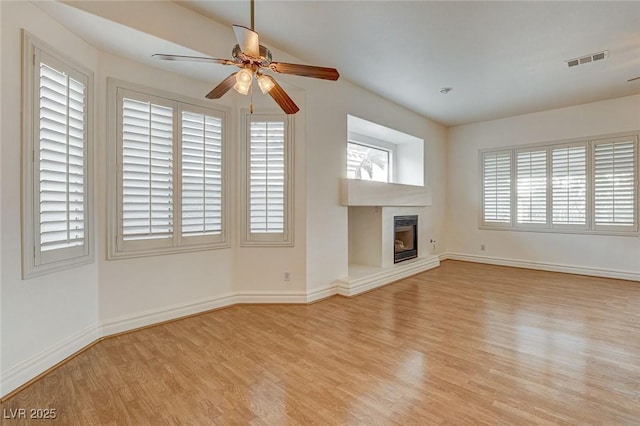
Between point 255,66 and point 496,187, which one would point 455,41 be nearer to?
point 255,66

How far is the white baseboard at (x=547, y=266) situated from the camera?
5.05 m

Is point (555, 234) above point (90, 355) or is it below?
above

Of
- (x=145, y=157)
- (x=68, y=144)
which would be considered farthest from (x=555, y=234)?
(x=68, y=144)

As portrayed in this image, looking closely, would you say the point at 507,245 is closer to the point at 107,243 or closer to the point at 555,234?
the point at 555,234

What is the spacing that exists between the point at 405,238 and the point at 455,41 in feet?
11.5

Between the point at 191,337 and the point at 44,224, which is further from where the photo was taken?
the point at 191,337

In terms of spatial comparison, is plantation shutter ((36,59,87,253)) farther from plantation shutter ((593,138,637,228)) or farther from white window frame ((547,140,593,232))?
plantation shutter ((593,138,637,228))

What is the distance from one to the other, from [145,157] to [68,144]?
25.8 inches

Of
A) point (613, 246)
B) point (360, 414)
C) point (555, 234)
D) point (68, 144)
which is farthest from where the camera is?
point (555, 234)

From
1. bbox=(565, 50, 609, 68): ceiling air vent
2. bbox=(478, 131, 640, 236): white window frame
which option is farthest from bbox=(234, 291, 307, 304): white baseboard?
bbox=(478, 131, 640, 236): white window frame

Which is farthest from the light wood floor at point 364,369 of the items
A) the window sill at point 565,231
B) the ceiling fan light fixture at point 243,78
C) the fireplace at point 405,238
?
the ceiling fan light fixture at point 243,78

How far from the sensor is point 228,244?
373cm

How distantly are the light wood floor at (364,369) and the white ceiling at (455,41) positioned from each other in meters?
2.76

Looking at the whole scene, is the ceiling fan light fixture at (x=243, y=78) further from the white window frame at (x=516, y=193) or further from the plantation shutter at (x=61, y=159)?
the white window frame at (x=516, y=193)
